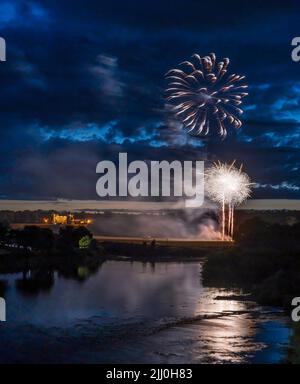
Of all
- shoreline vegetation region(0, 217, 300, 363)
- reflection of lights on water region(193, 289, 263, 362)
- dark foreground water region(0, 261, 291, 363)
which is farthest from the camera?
shoreline vegetation region(0, 217, 300, 363)

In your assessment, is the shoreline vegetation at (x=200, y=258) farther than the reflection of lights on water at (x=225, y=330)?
Yes

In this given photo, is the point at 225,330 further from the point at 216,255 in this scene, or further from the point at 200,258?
the point at 200,258

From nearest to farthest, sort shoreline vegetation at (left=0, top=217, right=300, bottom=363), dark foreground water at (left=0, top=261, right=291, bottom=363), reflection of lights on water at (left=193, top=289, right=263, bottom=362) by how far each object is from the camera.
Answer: dark foreground water at (left=0, top=261, right=291, bottom=363)
reflection of lights on water at (left=193, top=289, right=263, bottom=362)
shoreline vegetation at (left=0, top=217, right=300, bottom=363)

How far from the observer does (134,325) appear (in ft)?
83.3

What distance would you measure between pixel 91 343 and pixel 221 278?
63.9 feet

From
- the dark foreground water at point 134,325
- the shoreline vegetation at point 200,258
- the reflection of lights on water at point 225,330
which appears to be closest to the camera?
the dark foreground water at point 134,325

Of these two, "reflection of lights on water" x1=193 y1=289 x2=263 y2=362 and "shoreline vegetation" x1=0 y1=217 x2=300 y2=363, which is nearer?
"reflection of lights on water" x1=193 y1=289 x2=263 y2=362

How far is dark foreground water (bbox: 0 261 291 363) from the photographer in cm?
1986

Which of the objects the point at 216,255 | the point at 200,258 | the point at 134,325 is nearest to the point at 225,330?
the point at 134,325

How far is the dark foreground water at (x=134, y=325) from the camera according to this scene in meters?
19.9

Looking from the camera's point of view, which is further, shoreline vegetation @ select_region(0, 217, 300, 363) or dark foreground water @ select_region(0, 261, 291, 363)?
shoreline vegetation @ select_region(0, 217, 300, 363)

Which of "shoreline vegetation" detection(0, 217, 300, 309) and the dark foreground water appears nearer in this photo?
the dark foreground water
